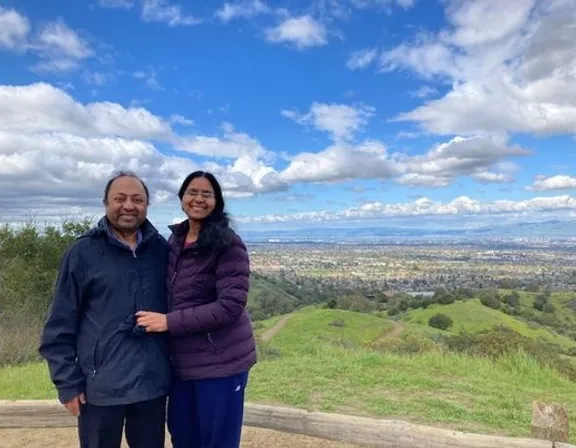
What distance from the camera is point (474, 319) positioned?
3362 cm

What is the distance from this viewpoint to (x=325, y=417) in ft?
14.8

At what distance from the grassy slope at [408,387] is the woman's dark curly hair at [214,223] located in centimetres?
343

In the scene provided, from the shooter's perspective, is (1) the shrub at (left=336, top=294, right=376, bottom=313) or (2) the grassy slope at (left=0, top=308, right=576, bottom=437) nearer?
(2) the grassy slope at (left=0, top=308, right=576, bottom=437)

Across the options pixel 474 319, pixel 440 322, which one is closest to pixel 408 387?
pixel 440 322

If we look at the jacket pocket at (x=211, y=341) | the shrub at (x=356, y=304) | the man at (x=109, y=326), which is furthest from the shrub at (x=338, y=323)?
the man at (x=109, y=326)

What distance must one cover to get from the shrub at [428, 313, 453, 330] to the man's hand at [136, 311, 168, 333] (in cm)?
3142

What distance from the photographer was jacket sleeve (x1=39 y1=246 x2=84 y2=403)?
8.29 feet

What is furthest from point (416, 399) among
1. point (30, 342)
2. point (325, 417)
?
point (30, 342)

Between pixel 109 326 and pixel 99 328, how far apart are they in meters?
0.05

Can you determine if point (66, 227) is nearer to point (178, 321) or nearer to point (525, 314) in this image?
point (178, 321)

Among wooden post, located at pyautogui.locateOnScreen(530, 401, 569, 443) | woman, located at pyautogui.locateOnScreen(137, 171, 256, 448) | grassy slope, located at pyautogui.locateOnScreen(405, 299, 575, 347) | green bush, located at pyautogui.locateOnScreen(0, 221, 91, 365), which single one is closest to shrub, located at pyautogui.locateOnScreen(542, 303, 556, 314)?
grassy slope, located at pyautogui.locateOnScreen(405, 299, 575, 347)

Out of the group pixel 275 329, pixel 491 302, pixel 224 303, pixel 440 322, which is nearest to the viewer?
pixel 224 303

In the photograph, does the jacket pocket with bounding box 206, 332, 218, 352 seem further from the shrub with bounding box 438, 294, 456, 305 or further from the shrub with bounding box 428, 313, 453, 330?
the shrub with bounding box 438, 294, 456, 305

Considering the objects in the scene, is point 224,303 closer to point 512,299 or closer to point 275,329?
point 275,329
